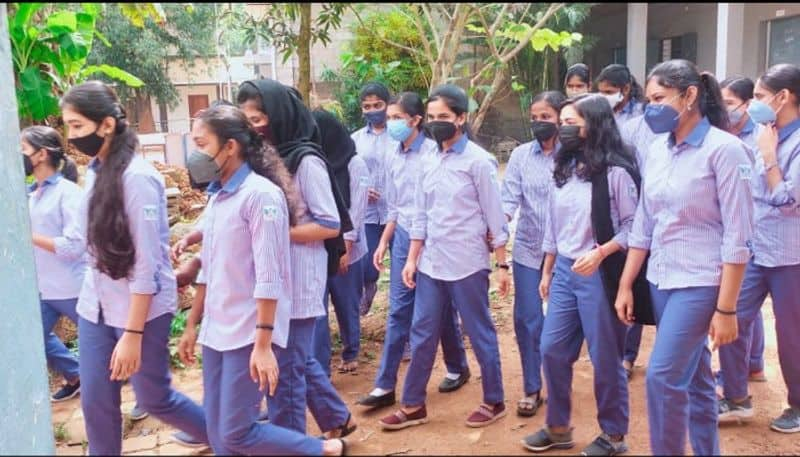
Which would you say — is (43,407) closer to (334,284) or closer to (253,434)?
(253,434)

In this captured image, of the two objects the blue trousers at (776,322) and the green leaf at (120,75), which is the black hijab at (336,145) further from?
the blue trousers at (776,322)

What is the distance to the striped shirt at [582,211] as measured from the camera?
2.18 m

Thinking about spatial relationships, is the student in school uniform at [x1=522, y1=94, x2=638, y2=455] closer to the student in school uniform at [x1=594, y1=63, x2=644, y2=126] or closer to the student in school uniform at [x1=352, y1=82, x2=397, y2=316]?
the student in school uniform at [x1=594, y1=63, x2=644, y2=126]

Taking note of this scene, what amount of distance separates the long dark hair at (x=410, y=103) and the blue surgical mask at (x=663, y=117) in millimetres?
1581

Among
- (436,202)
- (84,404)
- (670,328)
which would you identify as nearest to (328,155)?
(436,202)

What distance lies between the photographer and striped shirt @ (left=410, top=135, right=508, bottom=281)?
2619 millimetres

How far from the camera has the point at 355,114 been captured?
11.5ft

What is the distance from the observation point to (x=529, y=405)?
7.95 feet

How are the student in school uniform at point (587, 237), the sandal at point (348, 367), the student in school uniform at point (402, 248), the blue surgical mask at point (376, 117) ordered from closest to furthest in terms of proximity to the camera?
1. the student in school uniform at point (587, 237)
2. the student in school uniform at point (402, 248)
3. the sandal at point (348, 367)
4. the blue surgical mask at point (376, 117)

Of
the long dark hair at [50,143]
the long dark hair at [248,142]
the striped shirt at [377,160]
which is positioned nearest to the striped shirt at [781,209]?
the long dark hair at [248,142]

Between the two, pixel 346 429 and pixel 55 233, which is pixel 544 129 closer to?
pixel 346 429

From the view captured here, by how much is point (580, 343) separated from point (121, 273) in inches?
54.7

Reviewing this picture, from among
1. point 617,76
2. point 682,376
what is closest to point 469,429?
point 682,376

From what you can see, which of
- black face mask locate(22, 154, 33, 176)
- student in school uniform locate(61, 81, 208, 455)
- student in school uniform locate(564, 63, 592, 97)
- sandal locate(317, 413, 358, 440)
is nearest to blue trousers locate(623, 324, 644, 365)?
sandal locate(317, 413, 358, 440)
